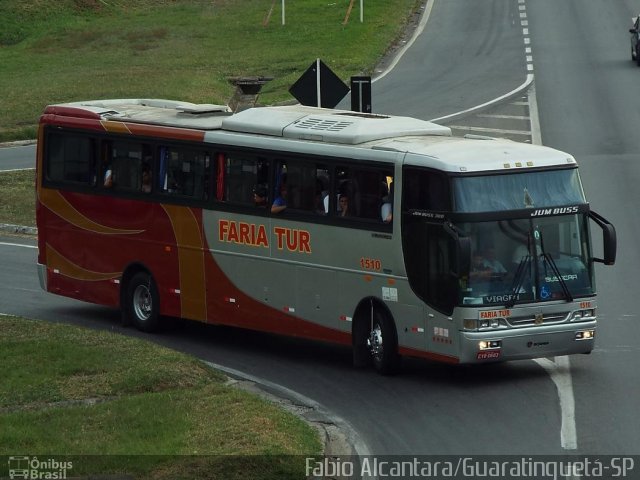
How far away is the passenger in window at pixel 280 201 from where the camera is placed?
1892 centimetres

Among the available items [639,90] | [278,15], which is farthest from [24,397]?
[278,15]

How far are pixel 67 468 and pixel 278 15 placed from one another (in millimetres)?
52983

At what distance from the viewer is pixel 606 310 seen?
20875mm

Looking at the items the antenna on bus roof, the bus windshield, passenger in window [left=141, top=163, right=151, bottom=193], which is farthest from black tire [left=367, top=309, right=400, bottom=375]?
the antenna on bus roof

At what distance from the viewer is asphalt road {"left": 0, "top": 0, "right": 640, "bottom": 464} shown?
1458 cm

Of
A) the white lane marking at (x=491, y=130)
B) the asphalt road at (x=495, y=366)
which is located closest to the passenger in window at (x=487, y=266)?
the asphalt road at (x=495, y=366)

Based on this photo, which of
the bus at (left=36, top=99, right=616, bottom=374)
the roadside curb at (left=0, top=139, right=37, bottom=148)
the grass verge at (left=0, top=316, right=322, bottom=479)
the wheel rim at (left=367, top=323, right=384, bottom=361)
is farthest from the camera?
the roadside curb at (left=0, top=139, right=37, bottom=148)

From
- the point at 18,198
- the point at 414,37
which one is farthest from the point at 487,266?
the point at 414,37

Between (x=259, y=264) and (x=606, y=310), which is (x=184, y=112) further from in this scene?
(x=606, y=310)

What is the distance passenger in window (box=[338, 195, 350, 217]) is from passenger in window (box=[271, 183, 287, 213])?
1036 millimetres

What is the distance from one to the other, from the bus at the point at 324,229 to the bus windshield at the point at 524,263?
2 centimetres

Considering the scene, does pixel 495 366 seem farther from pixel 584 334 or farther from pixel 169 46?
pixel 169 46

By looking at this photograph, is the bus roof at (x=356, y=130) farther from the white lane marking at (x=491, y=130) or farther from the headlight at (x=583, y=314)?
the white lane marking at (x=491, y=130)

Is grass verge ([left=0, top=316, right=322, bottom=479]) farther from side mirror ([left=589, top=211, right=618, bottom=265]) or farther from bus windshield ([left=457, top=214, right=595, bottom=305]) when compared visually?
side mirror ([left=589, top=211, right=618, bottom=265])
